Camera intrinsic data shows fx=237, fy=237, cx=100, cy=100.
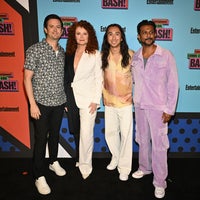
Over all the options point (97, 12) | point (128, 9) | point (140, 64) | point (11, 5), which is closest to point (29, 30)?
point (11, 5)

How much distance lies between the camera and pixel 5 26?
3.00 m

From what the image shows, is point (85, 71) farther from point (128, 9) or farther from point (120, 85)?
point (128, 9)

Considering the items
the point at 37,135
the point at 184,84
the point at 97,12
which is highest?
the point at 97,12

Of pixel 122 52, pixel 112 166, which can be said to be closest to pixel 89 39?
pixel 122 52

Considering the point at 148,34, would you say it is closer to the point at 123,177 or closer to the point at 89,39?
Result: the point at 89,39

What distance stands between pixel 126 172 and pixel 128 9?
78.5 inches

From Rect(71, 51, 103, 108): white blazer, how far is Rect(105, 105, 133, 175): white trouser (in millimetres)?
252

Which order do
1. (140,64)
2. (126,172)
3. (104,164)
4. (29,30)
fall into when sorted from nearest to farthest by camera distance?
(140,64) → (126,172) → (29,30) → (104,164)

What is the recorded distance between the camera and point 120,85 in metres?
2.63

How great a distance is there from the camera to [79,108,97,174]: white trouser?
8.93 ft

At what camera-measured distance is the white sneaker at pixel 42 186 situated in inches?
99.9

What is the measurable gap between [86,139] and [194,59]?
1719mm

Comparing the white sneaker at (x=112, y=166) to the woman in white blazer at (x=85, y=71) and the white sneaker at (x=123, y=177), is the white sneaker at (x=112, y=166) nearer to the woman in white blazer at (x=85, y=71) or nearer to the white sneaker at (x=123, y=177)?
the white sneaker at (x=123, y=177)

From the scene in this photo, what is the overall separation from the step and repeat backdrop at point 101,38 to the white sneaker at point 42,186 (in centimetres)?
81
